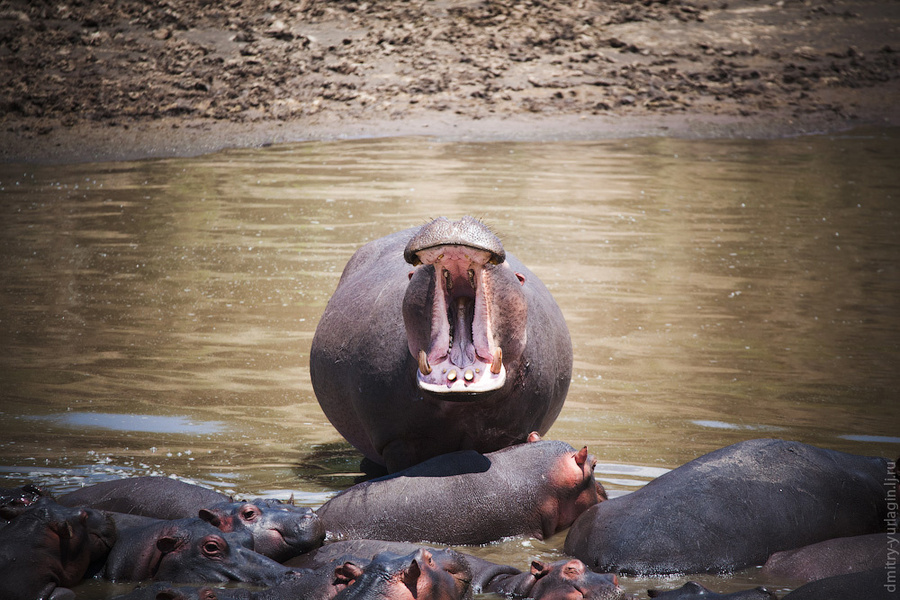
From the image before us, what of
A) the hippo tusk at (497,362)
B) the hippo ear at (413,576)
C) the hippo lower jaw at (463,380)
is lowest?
the hippo ear at (413,576)

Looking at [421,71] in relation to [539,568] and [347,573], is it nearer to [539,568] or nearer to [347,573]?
[539,568]

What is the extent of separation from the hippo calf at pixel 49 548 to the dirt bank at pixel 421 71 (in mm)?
12454

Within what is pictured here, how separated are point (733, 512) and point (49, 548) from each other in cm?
271

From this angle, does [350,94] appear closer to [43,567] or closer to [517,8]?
[517,8]

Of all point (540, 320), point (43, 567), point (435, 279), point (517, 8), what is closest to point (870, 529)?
point (540, 320)

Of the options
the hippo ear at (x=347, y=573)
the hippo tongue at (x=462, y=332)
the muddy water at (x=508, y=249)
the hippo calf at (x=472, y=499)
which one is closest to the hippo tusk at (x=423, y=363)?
the hippo tongue at (x=462, y=332)

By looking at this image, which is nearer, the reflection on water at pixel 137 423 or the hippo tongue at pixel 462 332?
the hippo tongue at pixel 462 332

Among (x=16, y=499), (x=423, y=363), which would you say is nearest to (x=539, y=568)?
(x=423, y=363)

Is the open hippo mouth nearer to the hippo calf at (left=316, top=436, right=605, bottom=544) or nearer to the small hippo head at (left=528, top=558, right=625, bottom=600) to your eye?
the hippo calf at (left=316, top=436, right=605, bottom=544)

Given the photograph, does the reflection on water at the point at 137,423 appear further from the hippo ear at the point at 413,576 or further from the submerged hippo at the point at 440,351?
the hippo ear at the point at 413,576

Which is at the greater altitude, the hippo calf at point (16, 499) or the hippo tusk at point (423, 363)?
the hippo tusk at point (423, 363)

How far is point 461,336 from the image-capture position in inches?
194

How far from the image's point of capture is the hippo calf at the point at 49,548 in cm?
404

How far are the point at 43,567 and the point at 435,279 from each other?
195 cm
